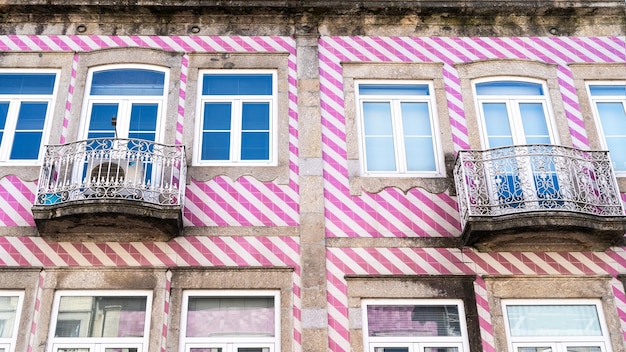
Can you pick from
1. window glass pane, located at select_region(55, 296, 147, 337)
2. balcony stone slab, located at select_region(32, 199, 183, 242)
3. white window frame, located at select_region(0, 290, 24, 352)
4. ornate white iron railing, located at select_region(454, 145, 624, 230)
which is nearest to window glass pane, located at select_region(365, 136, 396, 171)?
ornate white iron railing, located at select_region(454, 145, 624, 230)

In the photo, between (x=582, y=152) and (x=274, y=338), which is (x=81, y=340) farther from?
(x=582, y=152)

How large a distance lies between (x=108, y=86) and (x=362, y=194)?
13.3ft

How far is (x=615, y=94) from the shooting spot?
1077 cm

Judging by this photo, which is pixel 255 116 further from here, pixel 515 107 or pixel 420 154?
pixel 515 107

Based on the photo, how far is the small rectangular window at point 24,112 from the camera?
9.88 metres

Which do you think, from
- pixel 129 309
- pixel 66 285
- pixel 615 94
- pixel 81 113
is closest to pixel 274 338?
pixel 129 309

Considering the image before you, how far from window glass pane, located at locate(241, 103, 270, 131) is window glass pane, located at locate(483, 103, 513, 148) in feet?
10.4

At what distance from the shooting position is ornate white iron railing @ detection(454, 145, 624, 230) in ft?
29.7

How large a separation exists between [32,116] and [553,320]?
755 centimetres

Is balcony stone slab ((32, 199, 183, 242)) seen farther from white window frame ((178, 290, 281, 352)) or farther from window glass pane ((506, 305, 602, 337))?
window glass pane ((506, 305, 602, 337))

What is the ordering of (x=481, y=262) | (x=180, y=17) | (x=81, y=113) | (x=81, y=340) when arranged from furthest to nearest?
1. (x=180, y=17)
2. (x=81, y=113)
3. (x=481, y=262)
4. (x=81, y=340)

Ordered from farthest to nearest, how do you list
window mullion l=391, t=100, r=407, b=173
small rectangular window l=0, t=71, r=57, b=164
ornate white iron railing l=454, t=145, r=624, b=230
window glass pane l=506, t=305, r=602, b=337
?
1. window mullion l=391, t=100, r=407, b=173
2. small rectangular window l=0, t=71, r=57, b=164
3. ornate white iron railing l=454, t=145, r=624, b=230
4. window glass pane l=506, t=305, r=602, b=337

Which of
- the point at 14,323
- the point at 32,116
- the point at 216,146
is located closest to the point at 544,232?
the point at 216,146

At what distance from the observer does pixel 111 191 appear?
8875 millimetres
